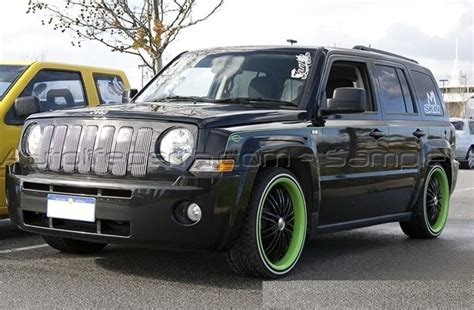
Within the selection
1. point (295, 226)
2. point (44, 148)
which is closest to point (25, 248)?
point (44, 148)

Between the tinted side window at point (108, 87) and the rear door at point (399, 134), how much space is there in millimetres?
3208

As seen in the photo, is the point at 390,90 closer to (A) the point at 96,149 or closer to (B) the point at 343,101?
(B) the point at 343,101

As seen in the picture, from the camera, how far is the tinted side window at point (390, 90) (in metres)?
7.03

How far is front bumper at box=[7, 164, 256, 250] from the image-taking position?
4.89 meters

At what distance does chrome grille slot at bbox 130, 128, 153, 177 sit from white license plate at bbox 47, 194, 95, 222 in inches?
14.2

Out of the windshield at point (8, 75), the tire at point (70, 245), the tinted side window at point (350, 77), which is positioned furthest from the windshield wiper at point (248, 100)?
the windshield at point (8, 75)

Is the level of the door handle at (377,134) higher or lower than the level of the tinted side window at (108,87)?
lower

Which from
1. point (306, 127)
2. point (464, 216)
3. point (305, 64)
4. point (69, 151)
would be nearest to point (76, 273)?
point (69, 151)

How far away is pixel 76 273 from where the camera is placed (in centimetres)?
551

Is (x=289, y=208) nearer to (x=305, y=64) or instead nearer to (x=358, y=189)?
(x=358, y=189)

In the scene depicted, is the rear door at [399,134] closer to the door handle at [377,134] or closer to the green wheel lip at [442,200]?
the door handle at [377,134]

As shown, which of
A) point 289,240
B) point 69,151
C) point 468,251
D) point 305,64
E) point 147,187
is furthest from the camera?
point 468,251

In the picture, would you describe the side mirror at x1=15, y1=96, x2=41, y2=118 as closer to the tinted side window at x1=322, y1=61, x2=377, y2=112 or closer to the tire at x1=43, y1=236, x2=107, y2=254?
the tire at x1=43, y1=236, x2=107, y2=254

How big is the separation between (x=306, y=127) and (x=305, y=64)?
76 centimetres
